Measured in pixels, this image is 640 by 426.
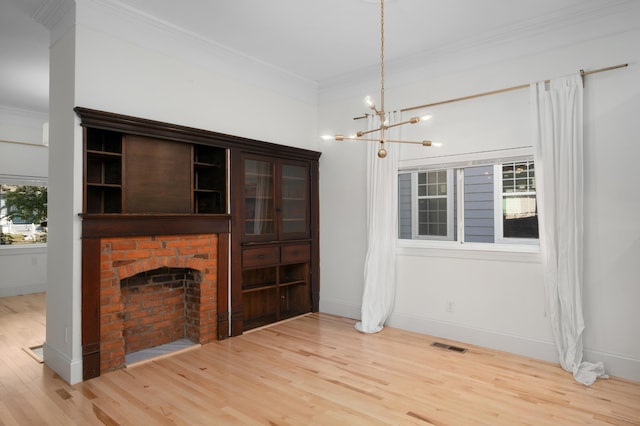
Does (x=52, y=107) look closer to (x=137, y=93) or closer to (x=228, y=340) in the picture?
(x=137, y=93)

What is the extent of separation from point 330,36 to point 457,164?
6.49 ft

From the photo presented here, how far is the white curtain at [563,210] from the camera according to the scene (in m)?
3.49

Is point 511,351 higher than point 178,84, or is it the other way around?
point 178,84

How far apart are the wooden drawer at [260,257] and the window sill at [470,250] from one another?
156cm

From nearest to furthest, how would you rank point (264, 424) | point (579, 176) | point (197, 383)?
point (264, 424) → point (197, 383) → point (579, 176)

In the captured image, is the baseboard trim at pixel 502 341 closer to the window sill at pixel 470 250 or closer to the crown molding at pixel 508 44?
the window sill at pixel 470 250

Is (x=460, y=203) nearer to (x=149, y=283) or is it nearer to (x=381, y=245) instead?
(x=381, y=245)

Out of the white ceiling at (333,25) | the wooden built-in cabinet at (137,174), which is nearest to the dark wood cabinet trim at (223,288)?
the wooden built-in cabinet at (137,174)

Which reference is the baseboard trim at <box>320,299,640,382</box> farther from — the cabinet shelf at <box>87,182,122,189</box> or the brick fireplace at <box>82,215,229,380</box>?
the cabinet shelf at <box>87,182,122,189</box>

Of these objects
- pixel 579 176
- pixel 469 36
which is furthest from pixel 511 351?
pixel 469 36

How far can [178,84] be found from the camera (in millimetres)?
4102

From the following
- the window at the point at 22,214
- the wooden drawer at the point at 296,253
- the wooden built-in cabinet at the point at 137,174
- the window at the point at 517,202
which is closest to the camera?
the wooden built-in cabinet at the point at 137,174

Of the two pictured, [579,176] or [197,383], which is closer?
[197,383]

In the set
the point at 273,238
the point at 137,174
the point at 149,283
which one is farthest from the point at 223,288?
the point at 137,174
